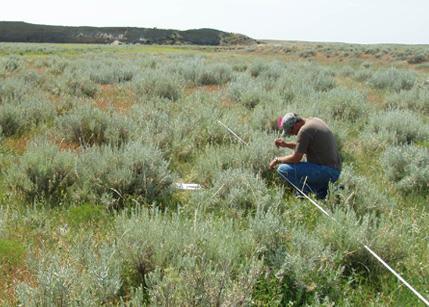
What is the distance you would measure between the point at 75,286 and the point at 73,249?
0.66 meters

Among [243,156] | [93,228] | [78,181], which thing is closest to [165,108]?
[243,156]

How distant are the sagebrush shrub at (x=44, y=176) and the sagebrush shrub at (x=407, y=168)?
4.72 meters

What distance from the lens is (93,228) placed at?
192 inches

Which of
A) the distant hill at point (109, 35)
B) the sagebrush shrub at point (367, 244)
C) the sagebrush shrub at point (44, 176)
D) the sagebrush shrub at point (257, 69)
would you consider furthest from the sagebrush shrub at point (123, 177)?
the distant hill at point (109, 35)

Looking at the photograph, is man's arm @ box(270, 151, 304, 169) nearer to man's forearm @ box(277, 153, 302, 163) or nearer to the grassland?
man's forearm @ box(277, 153, 302, 163)

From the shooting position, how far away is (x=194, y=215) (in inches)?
190

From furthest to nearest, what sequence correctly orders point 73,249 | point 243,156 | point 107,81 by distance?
point 107,81, point 243,156, point 73,249

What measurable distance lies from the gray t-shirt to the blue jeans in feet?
0.41

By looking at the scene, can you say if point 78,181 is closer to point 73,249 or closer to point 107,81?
point 73,249

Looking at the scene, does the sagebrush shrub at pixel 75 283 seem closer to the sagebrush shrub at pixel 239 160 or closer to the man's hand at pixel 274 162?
the sagebrush shrub at pixel 239 160

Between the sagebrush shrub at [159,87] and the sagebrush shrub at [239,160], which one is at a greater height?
the sagebrush shrub at [159,87]

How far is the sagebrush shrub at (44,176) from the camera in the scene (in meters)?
5.81

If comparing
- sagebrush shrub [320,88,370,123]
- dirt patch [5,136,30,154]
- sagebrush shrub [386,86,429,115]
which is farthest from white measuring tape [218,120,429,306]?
sagebrush shrub [386,86,429,115]

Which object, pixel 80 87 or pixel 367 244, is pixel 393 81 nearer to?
pixel 80 87
